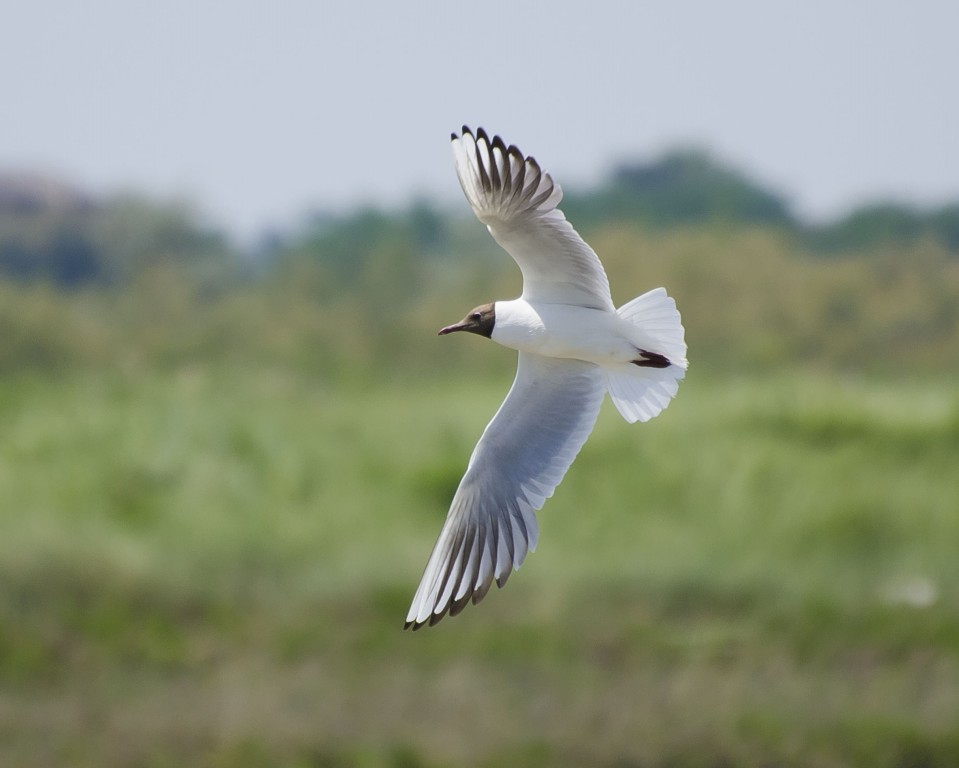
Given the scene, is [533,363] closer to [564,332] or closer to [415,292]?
[564,332]

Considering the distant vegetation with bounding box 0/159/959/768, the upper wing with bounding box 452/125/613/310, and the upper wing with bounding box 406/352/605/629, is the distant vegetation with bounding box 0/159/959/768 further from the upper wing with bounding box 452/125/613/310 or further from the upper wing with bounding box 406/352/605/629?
the upper wing with bounding box 452/125/613/310

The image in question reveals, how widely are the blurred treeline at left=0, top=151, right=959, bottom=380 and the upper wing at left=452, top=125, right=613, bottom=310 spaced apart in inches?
380

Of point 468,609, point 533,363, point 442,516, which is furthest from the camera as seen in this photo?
point 442,516

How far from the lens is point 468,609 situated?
10.3 metres

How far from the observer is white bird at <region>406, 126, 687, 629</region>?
4.41 meters

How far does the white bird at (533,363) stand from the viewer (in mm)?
4410

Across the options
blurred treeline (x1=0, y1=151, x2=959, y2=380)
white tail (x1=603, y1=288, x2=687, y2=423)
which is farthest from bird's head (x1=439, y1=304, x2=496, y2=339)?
blurred treeline (x1=0, y1=151, x2=959, y2=380)

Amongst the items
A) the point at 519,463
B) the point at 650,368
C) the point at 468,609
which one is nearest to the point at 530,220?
the point at 650,368

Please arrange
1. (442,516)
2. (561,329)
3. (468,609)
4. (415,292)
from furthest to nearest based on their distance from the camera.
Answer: (415,292), (442,516), (468,609), (561,329)

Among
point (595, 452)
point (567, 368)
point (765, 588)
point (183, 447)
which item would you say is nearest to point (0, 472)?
point (183, 447)

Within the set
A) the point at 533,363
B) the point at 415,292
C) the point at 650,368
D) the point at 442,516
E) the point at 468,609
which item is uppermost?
the point at 415,292

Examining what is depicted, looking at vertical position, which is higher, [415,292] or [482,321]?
[415,292]

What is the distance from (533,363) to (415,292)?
498 inches

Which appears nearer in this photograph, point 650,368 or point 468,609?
point 650,368
